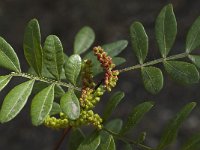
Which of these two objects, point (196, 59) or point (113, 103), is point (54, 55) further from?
point (196, 59)

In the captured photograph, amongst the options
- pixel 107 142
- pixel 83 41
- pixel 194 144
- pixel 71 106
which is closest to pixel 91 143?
pixel 107 142

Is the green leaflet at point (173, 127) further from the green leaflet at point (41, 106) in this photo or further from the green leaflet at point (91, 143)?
the green leaflet at point (41, 106)

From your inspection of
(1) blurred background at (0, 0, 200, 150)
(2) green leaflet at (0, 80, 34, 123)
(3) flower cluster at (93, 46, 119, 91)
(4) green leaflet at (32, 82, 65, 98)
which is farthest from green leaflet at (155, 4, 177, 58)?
(1) blurred background at (0, 0, 200, 150)

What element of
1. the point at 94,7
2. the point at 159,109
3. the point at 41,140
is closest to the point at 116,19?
the point at 94,7

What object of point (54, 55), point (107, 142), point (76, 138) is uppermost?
Answer: point (54, 55)

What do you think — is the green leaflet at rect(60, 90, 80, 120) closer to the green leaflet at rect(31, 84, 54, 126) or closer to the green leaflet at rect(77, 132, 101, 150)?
the green leaflet at rect(31, 84, 54, 126)

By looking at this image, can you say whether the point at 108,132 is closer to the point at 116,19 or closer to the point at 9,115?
the point at 9,115
